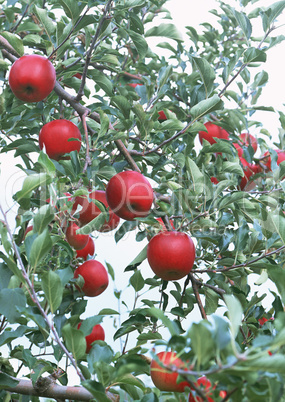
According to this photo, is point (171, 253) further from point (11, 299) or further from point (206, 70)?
point (206, 70)

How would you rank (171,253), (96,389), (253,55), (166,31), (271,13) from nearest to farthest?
(96,389) → (171,253) → (253,55) → (271,13) → (166,31)

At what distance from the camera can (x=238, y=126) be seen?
8.46ft

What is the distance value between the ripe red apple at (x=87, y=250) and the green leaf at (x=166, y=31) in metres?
1.15

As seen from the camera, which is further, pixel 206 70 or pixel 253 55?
pixel 253 55

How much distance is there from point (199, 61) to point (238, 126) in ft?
2.45

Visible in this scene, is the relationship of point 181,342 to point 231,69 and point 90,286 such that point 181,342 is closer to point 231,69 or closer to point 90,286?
point 90,286

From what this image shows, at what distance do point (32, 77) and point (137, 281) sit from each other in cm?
93

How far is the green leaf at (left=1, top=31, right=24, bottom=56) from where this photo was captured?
6.79 feet

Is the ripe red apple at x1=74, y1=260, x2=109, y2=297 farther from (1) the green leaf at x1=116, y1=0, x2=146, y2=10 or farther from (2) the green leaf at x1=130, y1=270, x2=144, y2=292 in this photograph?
(1) the green leaf at x1=116, y1=0, x2=146, y2=10

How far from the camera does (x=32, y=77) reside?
1.90 meters

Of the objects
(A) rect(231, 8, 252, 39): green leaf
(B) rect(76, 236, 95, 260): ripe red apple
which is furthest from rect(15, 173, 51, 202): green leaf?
(A) rect(231, 8, 252, 39): green leaf

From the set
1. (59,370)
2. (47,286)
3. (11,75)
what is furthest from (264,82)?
(47,286)

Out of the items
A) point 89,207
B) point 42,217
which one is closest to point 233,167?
point 89,207

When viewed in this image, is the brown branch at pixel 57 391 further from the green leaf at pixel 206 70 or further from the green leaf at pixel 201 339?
the green leaf at pixel 206 70
